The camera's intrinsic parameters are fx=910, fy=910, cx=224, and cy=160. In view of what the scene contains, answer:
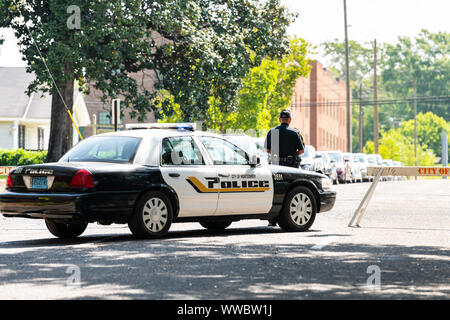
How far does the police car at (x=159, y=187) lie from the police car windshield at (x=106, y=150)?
0.01m

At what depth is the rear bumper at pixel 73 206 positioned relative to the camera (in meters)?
11.6

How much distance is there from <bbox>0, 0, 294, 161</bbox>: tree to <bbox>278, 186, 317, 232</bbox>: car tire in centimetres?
1570

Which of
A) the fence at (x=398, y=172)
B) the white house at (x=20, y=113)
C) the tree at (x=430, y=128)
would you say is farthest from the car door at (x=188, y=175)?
the tree at (x=430, y=128)

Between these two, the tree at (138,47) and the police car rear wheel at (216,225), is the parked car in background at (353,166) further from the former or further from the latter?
the police car rear wheel at (216,225)

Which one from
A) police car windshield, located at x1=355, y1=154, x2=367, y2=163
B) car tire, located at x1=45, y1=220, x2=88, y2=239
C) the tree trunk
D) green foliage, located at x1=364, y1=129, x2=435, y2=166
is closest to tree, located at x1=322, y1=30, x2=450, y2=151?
green foliage, located at x1=364, y1=129, x2=435, y2=166

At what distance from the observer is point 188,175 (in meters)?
12.8

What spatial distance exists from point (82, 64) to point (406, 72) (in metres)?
95.9

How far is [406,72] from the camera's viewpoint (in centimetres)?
12125

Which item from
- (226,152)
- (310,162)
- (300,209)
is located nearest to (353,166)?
(310,162)

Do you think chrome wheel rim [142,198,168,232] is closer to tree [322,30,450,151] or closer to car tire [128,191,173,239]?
car tire [128,191,173,239]

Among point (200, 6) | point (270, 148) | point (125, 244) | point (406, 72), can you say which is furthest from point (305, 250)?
point (406, 72)

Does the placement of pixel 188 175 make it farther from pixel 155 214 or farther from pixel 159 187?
pixel 155 214

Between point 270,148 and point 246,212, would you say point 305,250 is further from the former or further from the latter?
point 270,148
